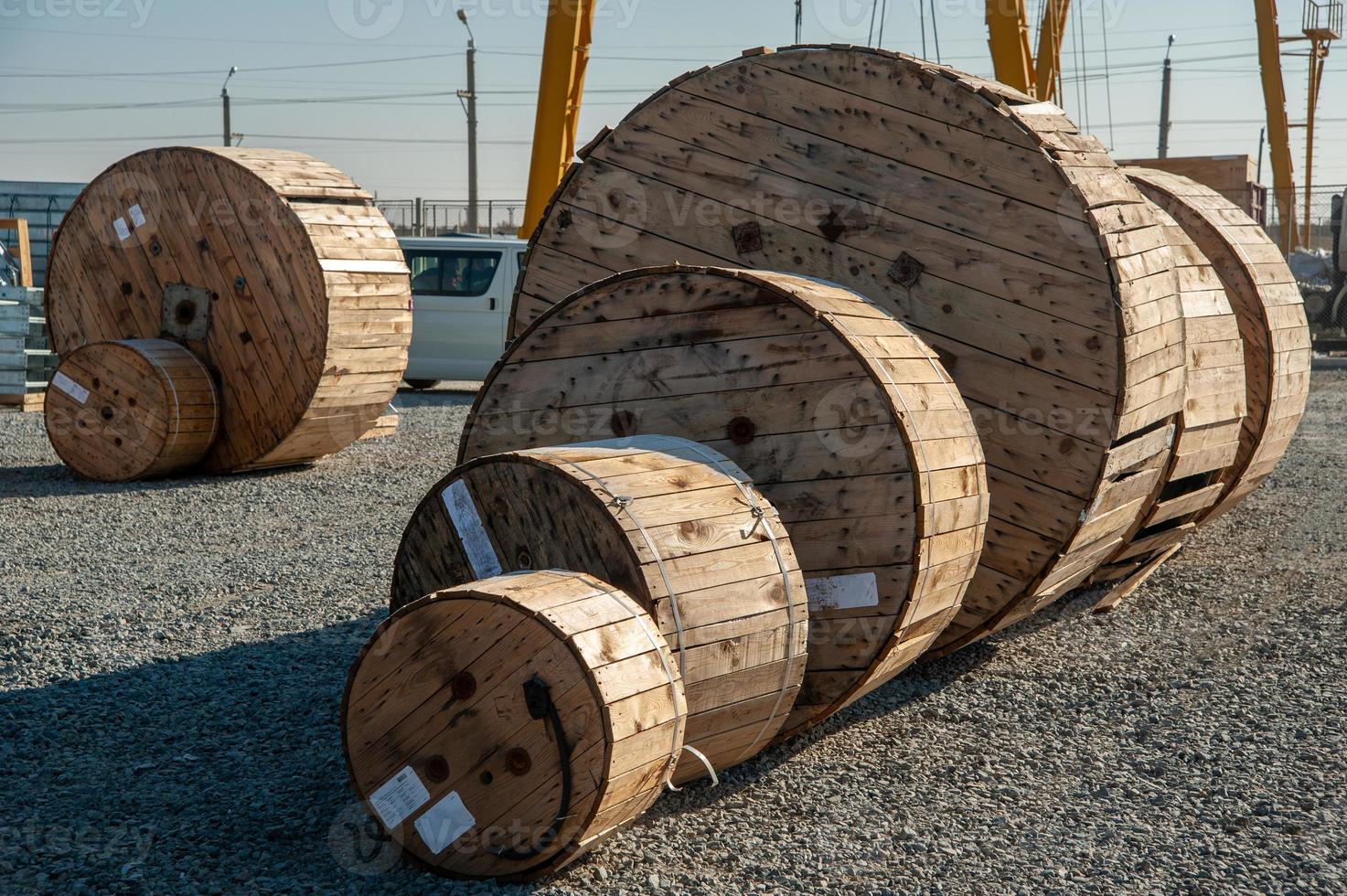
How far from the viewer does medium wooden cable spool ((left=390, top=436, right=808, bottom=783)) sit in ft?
11.0

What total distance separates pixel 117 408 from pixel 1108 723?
704cm

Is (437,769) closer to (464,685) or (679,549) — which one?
(464,685)

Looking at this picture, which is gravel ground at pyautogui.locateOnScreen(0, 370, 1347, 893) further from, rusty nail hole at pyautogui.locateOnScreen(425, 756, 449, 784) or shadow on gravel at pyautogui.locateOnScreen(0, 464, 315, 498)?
→ shadow on gravel at pyautogui.locateOnScreen(0, 464, 315, 498)

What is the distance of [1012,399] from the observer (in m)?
4.80

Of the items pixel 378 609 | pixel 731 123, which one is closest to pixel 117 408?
pixel 378 609

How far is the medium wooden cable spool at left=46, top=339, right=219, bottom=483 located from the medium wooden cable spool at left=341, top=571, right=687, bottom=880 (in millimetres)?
6117

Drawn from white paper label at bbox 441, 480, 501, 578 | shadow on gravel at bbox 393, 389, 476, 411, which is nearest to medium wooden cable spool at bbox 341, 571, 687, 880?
white paper label at bbox 441, 480, 501, 578

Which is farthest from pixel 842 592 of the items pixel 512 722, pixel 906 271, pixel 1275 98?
pixel 1275 98

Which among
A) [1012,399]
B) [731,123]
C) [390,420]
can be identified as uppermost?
[731,123]

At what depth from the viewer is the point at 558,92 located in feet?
52.9

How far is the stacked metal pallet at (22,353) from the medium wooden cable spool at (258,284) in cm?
388

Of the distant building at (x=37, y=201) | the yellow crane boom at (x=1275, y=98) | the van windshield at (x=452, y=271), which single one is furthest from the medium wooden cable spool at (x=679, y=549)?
the yellow crane boom at (x=1275, y=98)

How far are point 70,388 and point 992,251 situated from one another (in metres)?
6.86

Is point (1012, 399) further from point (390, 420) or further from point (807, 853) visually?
point (390, 420)
